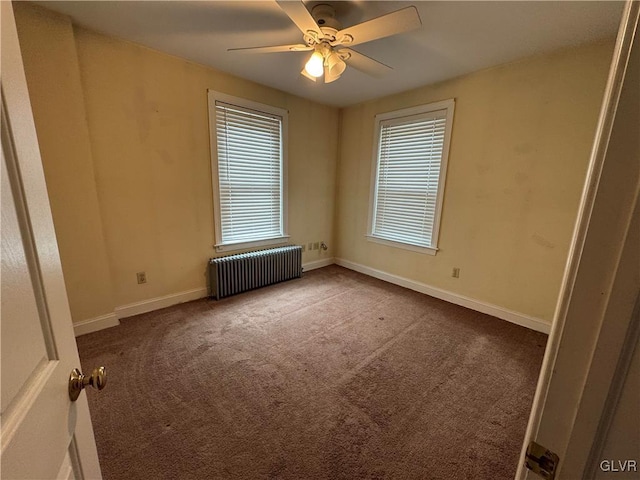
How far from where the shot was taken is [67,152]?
2084 millimetres

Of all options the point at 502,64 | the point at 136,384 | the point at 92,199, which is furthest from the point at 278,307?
the point at 502,64

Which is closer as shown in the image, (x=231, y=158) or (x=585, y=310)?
(x=585, y=310)

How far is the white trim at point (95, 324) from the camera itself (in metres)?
2.31

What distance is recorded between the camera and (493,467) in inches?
52.7

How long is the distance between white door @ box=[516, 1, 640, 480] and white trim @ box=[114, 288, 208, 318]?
3194 millimetres

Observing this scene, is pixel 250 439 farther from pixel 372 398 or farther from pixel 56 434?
pixel 56 434

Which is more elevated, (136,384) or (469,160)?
(469,160)

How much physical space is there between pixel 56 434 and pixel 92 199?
2361 mm

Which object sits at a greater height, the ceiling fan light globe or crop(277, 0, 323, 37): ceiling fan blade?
crop(277, 0, 323, 37): ceiling fan blade

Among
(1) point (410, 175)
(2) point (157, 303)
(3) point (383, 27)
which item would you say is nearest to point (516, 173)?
(1) point (410, 175)

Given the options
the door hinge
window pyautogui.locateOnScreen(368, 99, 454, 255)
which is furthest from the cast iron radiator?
the door hinge

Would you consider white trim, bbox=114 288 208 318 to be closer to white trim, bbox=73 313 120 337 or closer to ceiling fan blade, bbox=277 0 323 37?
white trim, bbox=73 313 120 337

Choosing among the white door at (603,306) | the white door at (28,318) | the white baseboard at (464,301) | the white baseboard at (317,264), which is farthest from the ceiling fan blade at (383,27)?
the white baseboard at (317,264)

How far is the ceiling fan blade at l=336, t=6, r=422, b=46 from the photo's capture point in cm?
141
